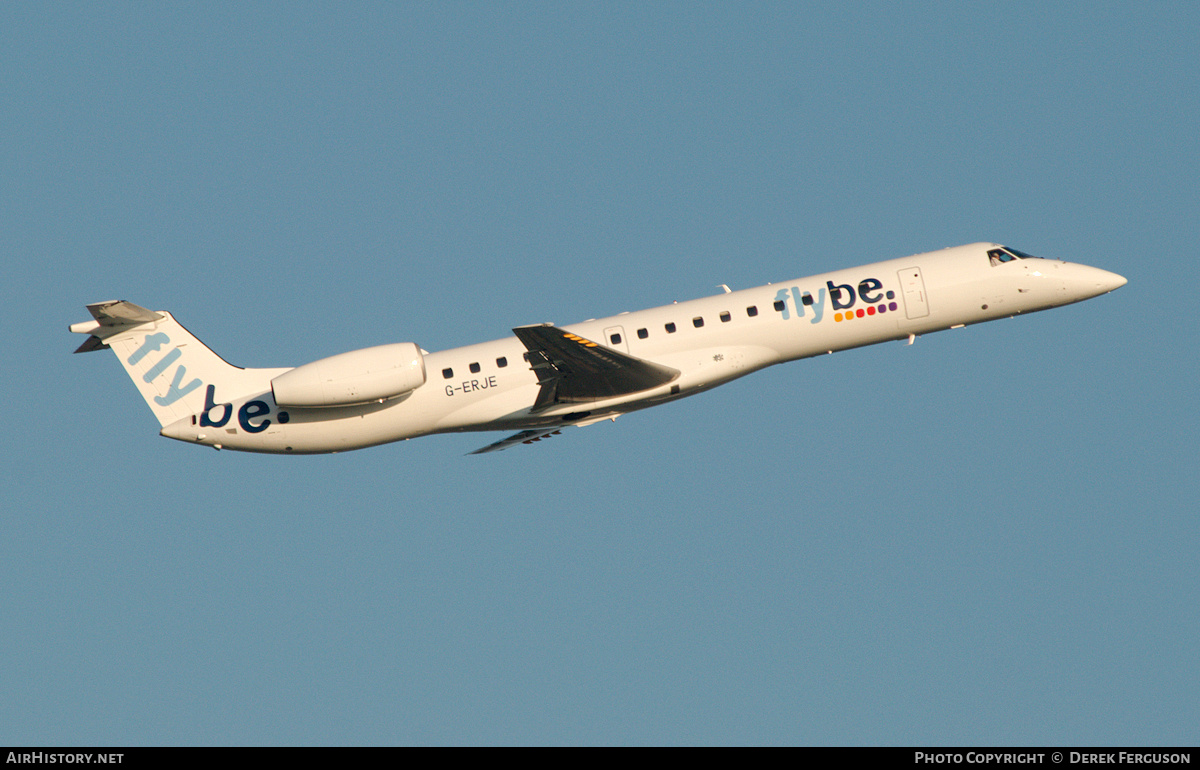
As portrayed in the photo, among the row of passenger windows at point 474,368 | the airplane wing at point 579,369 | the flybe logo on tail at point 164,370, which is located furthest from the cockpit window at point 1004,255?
the flybe logo on tail at point 164,370

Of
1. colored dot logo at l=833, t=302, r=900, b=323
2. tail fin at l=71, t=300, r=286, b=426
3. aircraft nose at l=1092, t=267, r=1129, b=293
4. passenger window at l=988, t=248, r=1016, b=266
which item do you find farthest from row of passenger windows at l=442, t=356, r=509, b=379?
aircraft nose at l=1092, t=267, r=1129, b=293

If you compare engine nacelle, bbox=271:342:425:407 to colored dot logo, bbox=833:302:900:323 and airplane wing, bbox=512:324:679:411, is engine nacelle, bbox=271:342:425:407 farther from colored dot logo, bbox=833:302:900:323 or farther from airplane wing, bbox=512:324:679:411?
colored dot logo, bbox=833:302:900:323

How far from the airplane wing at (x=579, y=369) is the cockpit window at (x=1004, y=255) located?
872cm

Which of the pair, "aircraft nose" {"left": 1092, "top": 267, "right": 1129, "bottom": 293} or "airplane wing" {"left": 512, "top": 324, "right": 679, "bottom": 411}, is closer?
"airplane wing" {"left": 512, "top": 324, "right": 679, "bottom": 411}

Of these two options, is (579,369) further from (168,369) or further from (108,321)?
(108,321)

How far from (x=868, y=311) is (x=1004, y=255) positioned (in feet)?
12.7

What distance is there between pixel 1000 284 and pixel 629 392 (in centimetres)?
975

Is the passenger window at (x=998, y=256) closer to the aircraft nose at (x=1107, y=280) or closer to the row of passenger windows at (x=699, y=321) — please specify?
the aircraft nose at (x=1107, y=280)

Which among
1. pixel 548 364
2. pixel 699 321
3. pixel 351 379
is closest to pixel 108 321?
pixel 351 379

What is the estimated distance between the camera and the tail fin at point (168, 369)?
92.4 ft

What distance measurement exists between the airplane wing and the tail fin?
692 centimetres

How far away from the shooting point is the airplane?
2680 centimetres

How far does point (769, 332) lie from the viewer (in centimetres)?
2805
